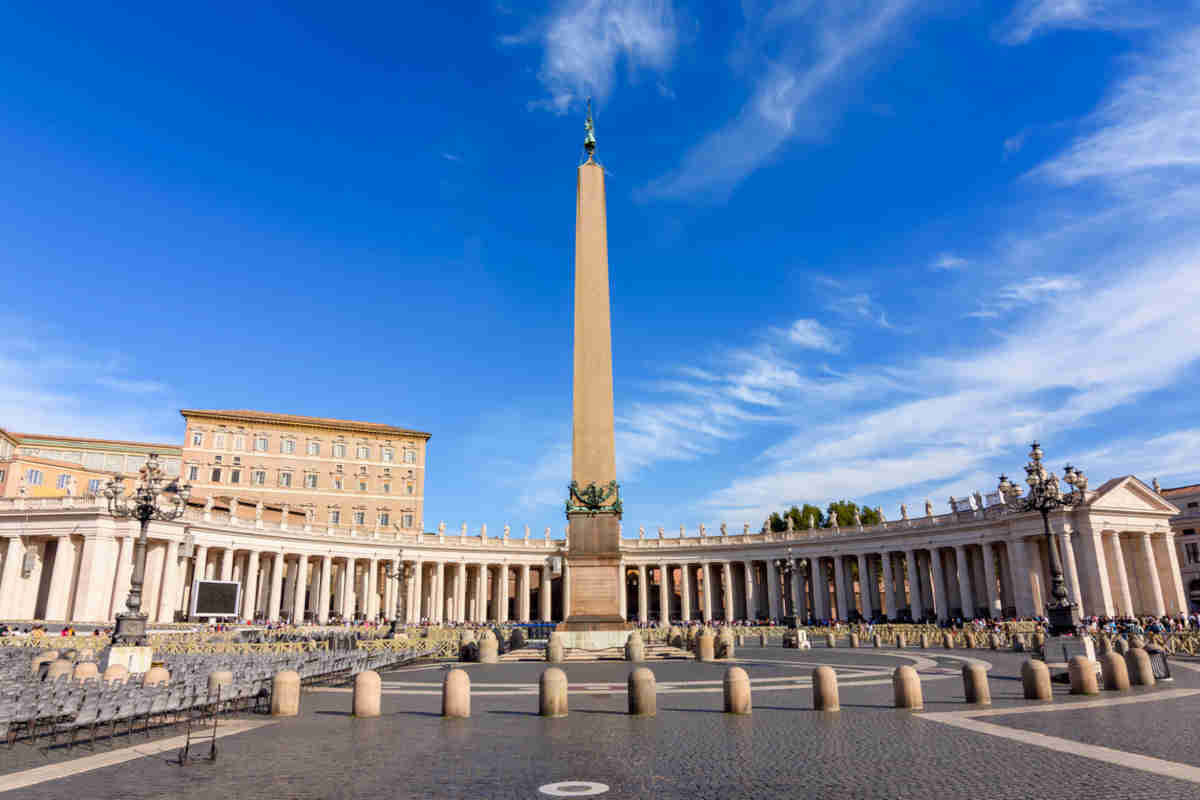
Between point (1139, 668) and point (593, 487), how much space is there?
52.0ft

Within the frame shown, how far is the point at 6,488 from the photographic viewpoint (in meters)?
66.9

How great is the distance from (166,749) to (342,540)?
192 feet

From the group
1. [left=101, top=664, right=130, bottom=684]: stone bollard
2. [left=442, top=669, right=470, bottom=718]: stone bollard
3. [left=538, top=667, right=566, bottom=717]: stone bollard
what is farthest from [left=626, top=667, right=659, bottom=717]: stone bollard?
[left=101, top=664, right=130, bottom=684]: stone bollard

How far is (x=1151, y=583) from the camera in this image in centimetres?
5788

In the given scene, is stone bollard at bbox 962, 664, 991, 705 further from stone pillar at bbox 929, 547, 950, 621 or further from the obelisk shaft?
stone pillar at bbox 929, 547, 950, 621

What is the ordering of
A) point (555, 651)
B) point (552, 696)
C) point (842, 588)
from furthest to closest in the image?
point (842, 588)
point (555, 651)
point (552, 696)

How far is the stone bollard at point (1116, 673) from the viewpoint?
48.9ft

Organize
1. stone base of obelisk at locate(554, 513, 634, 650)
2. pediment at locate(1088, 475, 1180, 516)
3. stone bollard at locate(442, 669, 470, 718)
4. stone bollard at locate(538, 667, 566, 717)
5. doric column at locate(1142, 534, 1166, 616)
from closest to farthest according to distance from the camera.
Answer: stone bollard at locate(538, 667, 566, 717)
stone bollard at locate(442, 669, 470, 718)
stone base of obelisk at locate(554, 513, 634, 650)
pediment at locate(1088, 475, 1180, 516)
doric column at locate(1142, 534, 1166, 616)

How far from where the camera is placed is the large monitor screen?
134 ft

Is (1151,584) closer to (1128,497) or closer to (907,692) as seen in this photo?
(1128,497)

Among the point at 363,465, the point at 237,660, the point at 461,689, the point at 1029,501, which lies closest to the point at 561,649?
the point at 237,660

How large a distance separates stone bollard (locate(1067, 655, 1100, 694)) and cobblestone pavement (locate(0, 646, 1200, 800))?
590 millimetres

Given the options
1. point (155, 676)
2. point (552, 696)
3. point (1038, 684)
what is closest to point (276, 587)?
point (155, 676)

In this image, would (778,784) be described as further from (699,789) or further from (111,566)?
(111,566)
